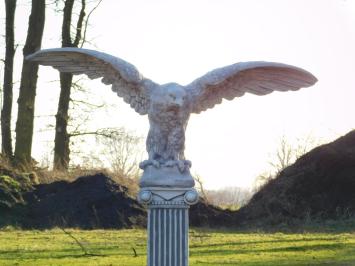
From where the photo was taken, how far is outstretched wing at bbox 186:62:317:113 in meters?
9.24

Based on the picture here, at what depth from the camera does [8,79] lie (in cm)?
2812

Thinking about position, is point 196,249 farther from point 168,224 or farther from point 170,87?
point 170,87

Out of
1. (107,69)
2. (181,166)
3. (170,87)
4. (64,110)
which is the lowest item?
(181,166)

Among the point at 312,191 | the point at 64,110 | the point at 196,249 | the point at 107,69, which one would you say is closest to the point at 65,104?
the point at 64,110

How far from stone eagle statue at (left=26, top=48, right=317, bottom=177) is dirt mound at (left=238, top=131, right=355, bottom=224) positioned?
46.2 ft

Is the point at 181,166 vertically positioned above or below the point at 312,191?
below

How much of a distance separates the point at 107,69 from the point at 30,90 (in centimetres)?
1714

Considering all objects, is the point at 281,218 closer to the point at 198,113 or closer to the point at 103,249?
the point at 103,249

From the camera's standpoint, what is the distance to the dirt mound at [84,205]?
2142 cm

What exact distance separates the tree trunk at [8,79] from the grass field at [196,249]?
10296mm

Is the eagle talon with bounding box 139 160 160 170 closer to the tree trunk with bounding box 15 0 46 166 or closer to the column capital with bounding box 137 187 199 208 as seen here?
the column capital with bounding box 137 187 199 208

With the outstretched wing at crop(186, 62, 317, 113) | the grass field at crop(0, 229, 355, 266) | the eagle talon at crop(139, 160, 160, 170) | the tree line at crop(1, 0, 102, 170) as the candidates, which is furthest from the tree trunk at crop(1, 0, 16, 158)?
the eagle talon at crop(139, 160, 160, 170)

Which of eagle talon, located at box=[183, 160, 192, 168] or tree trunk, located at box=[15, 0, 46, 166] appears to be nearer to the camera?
eagle talon, located at box=[183, 160, 192, 168]

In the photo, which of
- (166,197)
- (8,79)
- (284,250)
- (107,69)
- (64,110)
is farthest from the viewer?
(64,110)
